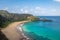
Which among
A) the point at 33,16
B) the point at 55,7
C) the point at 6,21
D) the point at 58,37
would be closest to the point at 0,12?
the point at 6,21

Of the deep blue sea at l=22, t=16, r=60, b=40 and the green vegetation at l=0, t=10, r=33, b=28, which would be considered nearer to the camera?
the green vegetation at l=0, t=10, r=33, b=28

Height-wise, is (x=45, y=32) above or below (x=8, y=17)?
below

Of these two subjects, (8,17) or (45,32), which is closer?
(8,17)

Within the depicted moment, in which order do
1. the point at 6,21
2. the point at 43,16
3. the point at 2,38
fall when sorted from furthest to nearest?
1. the point at 43,16
2. the point at 6,21
3. the point at 2,38

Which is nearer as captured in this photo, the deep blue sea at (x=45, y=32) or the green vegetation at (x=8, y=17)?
the green vegetation at (x=8, y=17)

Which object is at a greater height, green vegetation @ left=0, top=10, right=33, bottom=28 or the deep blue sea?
green vegetation @ left=0, top=10, right=33, bottom=28

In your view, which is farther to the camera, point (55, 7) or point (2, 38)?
point (55, 7)

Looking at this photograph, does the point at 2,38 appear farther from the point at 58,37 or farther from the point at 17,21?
the point at 58,37

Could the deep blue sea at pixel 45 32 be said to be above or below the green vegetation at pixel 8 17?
below
